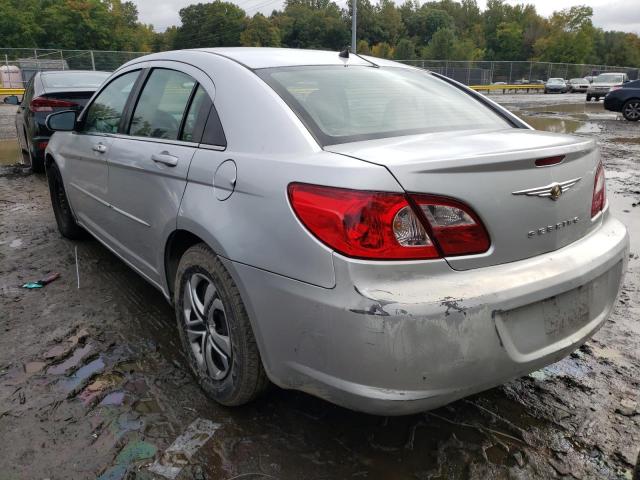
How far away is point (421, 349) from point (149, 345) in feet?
6.43

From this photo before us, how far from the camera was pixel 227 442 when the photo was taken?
2.32 meters

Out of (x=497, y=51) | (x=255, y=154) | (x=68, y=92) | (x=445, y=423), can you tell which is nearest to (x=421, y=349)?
(x=445, y=423)

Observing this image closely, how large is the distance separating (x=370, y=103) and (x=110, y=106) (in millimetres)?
2061

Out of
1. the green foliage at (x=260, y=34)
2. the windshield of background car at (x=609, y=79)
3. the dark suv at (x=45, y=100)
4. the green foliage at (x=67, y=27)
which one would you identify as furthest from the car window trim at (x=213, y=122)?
the green foliage at (x=260, y=34)

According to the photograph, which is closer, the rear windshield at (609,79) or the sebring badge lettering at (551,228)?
the sebring badge lettering at (551,228)

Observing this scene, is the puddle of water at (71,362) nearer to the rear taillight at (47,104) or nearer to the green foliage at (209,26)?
the rear taillight at (47,104)

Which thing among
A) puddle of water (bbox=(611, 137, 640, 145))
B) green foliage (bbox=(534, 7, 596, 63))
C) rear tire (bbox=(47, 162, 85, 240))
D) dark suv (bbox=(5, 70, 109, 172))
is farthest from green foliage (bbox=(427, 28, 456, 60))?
rear tire (bbox=(47, 162, 85, 240))

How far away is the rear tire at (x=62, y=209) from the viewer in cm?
490

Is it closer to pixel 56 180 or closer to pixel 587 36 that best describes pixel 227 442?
pixel 56 180

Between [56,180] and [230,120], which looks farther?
[56,180]

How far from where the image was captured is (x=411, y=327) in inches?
68.4

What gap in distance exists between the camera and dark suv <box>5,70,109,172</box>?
7.41 metres

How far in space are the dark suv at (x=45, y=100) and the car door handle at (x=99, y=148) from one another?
4.02 metres

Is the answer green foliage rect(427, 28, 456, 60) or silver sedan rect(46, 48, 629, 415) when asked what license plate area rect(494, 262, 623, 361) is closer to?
silver sedan rect(46, 48, 629, 415)
